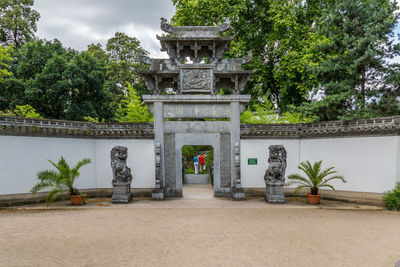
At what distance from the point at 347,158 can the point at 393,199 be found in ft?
7.26

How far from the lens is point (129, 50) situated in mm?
26125

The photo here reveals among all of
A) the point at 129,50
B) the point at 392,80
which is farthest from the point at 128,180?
the point at 129,50

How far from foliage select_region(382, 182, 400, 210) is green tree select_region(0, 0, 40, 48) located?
A: 89.5 feet

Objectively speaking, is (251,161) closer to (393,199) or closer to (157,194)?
(157,194)

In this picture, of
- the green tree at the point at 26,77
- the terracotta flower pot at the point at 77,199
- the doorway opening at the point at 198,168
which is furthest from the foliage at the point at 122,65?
the terracotta flower pot at the point at 77,199

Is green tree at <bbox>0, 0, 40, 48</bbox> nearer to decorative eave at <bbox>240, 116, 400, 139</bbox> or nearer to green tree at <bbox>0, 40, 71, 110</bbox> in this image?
green tree at <bbox>0, 40, 71, 110</bbox>

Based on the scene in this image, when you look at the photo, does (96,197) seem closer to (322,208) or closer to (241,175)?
(241,175)

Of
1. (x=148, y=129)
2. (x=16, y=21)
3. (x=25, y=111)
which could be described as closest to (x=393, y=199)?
(x=148, y=129)

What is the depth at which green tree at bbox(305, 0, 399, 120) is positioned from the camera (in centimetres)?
1012

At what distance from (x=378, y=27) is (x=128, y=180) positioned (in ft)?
42.9

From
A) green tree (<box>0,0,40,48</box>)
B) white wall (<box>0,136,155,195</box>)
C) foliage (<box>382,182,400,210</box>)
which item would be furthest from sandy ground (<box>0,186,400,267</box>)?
green tree (<box>0,0,40,48</box>)

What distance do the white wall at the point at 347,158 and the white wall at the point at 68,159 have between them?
514 cm

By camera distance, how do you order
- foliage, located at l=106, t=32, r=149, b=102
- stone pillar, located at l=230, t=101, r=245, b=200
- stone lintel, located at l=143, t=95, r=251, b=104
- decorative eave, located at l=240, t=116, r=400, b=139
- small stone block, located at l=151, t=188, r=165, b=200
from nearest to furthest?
decorative eave, located at l=240, t=116, r=400, b=139 < small stone block, located at l=151, t=188, r=165, b=200 < stone pillar, located at l=230, t=101, r=245, b=200 < stone lintel, located at l=143, t=95, r=251, b=104 < foliage, located at l=106, t=32, r=149, b=102

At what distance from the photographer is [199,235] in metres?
6.09
